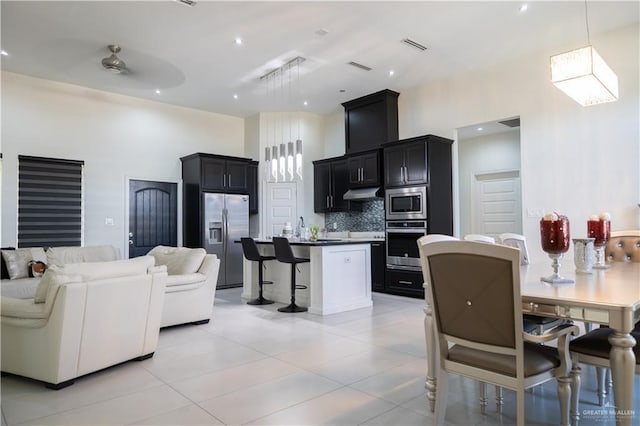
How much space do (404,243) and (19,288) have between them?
517 cm

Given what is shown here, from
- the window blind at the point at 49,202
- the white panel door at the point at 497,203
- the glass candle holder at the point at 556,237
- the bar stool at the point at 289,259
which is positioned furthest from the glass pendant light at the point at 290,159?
the white panel door at the point at 497,203

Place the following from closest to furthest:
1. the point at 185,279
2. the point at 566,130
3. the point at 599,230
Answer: the point at 599,230 < the point at 185,279 < the point at 566,130

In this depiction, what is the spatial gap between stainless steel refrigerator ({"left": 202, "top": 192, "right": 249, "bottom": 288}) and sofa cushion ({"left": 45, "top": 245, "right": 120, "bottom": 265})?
5.53 ft

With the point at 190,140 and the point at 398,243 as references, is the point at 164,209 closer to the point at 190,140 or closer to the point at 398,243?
the point at 190,140

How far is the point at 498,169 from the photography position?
780 cm

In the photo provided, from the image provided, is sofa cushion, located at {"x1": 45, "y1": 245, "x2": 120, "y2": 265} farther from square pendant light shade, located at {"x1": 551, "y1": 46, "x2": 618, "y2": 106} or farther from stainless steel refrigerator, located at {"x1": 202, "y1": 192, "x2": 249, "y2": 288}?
square pendant light shade, located at {"x1": 551, "y1": 46, "x2": 618, "y2": 106}

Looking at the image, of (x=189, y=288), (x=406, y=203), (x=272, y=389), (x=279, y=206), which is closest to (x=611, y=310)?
(x=272, y=389)

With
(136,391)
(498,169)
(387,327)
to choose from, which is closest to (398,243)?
(387,327)

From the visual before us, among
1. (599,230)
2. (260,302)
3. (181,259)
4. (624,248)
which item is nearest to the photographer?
(599,230)

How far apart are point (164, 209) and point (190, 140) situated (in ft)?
4.84

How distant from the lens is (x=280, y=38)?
493 centimetres

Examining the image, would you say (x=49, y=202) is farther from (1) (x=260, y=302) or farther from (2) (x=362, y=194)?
(2) (x=362, y=194)

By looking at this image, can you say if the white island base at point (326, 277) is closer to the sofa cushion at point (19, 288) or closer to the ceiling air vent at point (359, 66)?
the ceiling air vent at point (359, 66)

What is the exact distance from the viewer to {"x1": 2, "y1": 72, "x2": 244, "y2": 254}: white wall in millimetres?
5895
